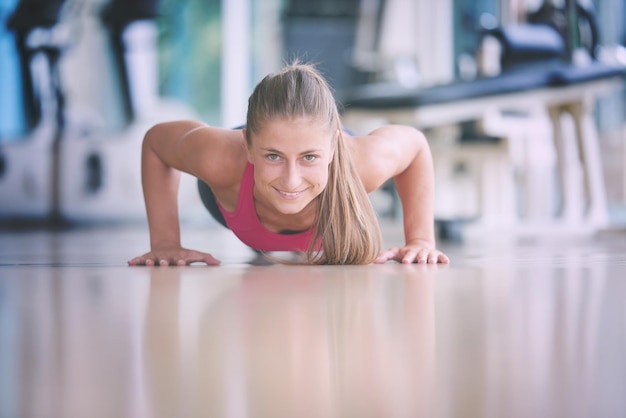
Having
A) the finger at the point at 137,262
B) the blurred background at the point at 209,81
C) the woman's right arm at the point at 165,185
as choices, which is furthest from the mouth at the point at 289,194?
the blurred background at the point at 209,81

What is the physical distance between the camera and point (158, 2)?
4797mm

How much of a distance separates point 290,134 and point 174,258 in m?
0.34

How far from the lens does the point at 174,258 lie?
115 centimetres

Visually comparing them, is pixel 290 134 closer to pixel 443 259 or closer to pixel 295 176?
pixel 295 176

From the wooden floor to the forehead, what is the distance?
327 millimetres

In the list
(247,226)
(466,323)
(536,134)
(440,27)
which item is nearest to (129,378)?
(466,323)

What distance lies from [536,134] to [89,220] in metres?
3.15

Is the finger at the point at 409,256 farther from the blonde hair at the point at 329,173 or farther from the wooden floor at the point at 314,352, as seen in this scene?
the wooden floor at the point at 314,352

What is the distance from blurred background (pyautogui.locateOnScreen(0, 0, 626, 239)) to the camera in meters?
3.71

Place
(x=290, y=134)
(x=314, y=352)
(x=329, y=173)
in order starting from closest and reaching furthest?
(x=314, y=352), (x=290, y=134), (x=329, y=173)

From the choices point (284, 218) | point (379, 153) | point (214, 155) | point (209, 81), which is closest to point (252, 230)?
point (284, 218)

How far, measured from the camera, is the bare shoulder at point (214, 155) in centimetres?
113

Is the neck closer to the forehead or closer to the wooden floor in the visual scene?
the forehead

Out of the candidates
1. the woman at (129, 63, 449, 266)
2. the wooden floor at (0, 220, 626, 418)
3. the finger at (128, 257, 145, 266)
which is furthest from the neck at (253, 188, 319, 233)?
the wooden floor at (0, 220, 626, 418)
